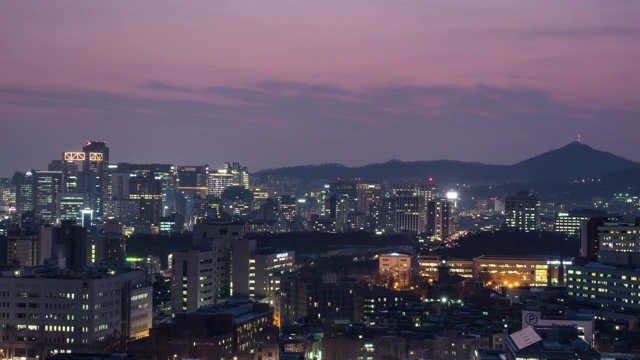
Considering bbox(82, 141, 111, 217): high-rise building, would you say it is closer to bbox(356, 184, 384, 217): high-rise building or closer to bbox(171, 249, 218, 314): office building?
bbox(356, 184, 384, 217): high-rise building

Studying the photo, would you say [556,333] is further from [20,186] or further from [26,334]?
[20,186]

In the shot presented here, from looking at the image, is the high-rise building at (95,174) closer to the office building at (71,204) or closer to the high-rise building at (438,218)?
the office building at (71,204)

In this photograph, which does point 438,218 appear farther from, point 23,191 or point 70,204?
point 23,191

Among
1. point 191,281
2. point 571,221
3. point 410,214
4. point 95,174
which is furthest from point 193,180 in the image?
point 191,281

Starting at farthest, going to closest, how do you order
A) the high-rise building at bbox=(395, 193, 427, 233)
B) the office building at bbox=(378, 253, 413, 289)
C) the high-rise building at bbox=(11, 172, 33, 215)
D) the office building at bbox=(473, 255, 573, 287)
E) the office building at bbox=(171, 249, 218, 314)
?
1. the high-rise building at bbox=(11, 172, 33, 215)
2. the high-rise building at bbox=(395, 193, 427, 233)
3. the office building at bbox=(378, 253, 413, 289)
4. the office building at bbox=(473, 255, 573, 287)
5. the office building at bbox=(171, 249, 218, 314)

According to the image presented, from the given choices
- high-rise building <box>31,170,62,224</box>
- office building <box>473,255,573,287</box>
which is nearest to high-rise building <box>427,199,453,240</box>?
high-rise building <box>31,170,62,224</box>

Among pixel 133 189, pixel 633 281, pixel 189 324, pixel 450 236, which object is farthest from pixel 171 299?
pixel 133 189

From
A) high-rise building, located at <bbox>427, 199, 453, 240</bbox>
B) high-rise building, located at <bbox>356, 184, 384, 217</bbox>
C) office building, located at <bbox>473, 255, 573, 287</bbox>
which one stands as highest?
high-rise building, located at <bbox>356, 184, 384, 217</bbox>
